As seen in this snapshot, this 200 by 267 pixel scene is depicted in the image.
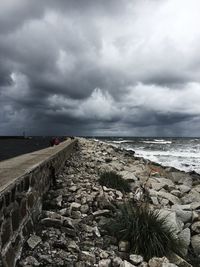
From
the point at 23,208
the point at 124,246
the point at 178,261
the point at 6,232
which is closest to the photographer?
the point at 6,232

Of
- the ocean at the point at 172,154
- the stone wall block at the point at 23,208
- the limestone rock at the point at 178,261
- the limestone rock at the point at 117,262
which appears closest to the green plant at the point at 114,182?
the limestone rock at the point at 178,261

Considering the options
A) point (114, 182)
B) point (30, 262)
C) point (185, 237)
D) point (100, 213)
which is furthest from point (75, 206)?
point (114, 182)

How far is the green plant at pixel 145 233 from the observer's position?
481 centimetres

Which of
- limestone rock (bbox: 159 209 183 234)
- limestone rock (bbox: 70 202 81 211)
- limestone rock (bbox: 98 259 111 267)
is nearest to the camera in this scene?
limestone rock (bbox: 98 259 111 267)

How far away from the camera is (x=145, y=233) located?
4.96m

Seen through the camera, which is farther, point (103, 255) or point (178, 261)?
point (178, 261)

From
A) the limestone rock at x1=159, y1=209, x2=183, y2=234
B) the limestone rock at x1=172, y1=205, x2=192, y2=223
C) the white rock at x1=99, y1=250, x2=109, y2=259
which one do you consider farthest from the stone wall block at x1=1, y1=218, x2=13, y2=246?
the limestone rock at x1=172, y1=205, x2=192, y2=223

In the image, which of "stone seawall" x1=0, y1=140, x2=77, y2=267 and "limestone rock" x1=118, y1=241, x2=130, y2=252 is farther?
"limestone rock" x1=118, y1=241, x2=130, y2=252

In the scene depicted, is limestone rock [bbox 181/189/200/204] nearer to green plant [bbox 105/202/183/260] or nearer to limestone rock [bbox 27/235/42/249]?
green plant [bbox 105/202/183/260]

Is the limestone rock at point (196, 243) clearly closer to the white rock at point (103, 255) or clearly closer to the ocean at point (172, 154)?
the white rock at point (103, 255)

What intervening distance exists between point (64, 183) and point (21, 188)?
3.69m

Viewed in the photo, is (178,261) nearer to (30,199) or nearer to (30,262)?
(30,262)

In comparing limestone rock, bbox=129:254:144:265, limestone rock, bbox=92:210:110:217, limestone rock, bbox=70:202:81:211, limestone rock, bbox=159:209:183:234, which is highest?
limestone rock, bbox=70:202:81:211

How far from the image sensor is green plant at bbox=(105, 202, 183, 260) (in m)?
4.81
